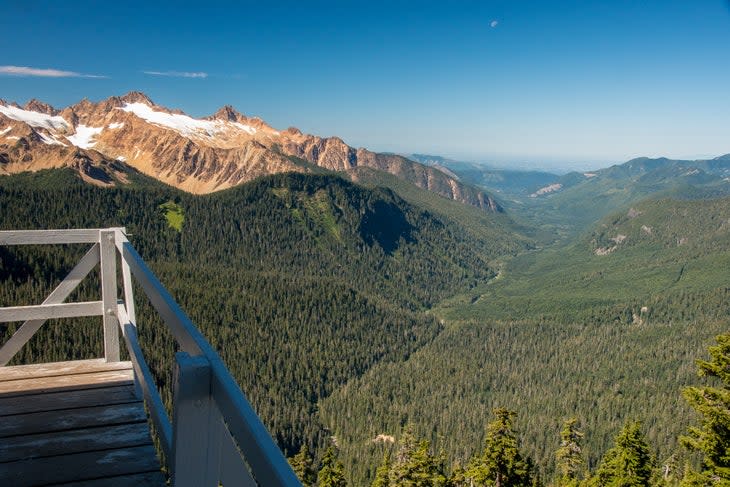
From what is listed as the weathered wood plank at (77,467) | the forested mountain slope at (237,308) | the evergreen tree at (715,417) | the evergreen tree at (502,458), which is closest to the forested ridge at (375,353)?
the forested mountain slope at (237,308)

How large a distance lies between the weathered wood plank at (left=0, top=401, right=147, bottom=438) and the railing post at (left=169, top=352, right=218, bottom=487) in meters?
3.00

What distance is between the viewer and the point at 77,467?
3713 mm

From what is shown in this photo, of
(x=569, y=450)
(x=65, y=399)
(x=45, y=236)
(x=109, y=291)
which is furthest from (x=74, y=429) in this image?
(x=569, y=450)

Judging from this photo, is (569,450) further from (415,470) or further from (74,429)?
(74,429)

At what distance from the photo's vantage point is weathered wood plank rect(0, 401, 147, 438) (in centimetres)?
440

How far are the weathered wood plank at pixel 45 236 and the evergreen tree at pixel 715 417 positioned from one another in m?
15.0

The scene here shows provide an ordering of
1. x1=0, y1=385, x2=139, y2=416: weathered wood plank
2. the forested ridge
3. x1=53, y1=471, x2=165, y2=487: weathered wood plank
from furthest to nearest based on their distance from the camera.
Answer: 1. the forested ridge
2. x1=0, y1=385, x2=139, y2=416: weathered wood plank
3. x1=53, y1=471, x2=165, y2=487: weathered wood plank

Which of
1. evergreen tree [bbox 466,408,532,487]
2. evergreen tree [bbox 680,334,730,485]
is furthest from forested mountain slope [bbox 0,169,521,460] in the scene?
evergreen tree [bbox 680,334,730,485]

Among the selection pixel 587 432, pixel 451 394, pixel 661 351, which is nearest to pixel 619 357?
pixel 661 351

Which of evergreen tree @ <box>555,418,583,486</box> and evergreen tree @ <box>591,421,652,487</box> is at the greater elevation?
evergreen tree @ <box>591,421,652,487</box>

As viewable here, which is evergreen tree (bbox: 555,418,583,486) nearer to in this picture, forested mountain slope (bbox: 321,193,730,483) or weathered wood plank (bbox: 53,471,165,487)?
weathered wood plank (bbox: 53,471,165,487)

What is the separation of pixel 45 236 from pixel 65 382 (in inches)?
79.7

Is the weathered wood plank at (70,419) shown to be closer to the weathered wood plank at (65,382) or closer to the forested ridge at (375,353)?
the weathered wood plank at (65,382)

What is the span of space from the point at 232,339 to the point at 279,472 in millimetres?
128162
